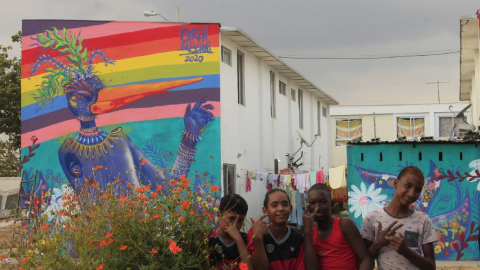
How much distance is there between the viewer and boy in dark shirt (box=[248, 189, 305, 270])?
4.91 meters

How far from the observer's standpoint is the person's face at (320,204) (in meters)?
4.96

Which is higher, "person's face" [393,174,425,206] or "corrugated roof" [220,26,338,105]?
"corrugated roof" [220,26,338,105]

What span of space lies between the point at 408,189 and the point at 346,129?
34.4 metres

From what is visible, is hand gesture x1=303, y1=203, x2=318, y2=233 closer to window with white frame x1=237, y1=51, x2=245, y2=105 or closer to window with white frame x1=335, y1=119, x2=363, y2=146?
window with white frame x1=237, y1=51, x2=245, y2=105

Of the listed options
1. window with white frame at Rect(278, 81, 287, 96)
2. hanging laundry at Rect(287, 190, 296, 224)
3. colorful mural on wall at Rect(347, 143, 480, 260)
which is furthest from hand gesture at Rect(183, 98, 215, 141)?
window with white frame at Rect(278, 81, 287, 96)

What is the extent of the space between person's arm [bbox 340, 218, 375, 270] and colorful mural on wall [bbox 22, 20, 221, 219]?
12024 millimetres

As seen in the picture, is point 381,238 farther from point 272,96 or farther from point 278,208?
point 272,96

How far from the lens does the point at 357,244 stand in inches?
192

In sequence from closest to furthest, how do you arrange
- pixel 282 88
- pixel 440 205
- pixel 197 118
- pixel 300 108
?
1. pixel 440 205
2. pixel 197 118
3. pixel 282 88
4. pixel 300 108

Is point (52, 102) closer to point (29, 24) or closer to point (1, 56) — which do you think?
point (29, 24)

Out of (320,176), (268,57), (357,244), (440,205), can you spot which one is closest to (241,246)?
(357,244)

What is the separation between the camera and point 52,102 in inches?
715

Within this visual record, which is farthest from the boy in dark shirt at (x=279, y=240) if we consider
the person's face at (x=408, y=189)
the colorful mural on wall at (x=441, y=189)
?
the colorful mural on wall at (x=441, y=189)

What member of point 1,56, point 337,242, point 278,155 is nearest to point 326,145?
point 278,155
